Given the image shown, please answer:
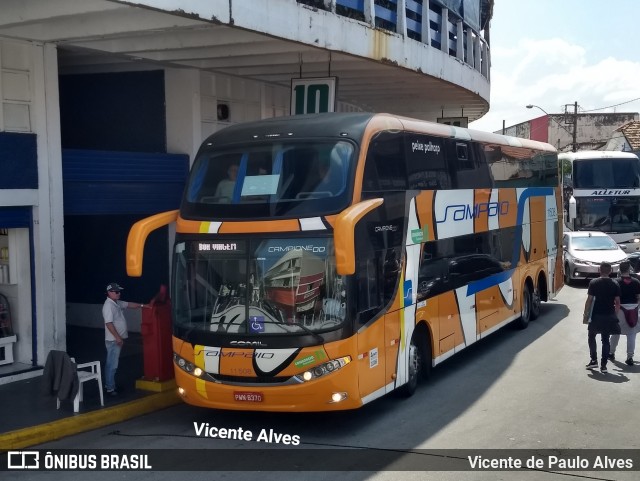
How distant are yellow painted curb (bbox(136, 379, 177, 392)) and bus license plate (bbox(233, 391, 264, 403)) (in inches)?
96.8

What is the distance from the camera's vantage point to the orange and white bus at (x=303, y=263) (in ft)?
30.6

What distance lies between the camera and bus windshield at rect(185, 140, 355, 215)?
9578 millimetres

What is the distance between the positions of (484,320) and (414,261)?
3.75 m

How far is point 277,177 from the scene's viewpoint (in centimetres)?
979

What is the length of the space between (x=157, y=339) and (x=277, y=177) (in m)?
3.38

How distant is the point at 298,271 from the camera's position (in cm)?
934

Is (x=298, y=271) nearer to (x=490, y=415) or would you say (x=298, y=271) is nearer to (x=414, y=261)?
(x=414, y=261)

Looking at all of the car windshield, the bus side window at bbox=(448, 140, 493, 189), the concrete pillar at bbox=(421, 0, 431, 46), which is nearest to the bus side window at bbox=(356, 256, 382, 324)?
the bus side window at bbox=(448, 140, 493, 189)

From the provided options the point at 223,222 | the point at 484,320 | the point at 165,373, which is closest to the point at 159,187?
the point at 165,373

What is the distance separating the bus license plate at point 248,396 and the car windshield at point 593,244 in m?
17.0

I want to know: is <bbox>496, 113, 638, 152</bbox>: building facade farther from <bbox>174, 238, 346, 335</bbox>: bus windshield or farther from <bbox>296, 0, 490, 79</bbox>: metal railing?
<bbox>174, 238, 346, 335</bbox>: bus windshield

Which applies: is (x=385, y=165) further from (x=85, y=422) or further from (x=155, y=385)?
(x=85, y=422)

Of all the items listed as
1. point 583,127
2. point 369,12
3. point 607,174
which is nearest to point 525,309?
point 369,12

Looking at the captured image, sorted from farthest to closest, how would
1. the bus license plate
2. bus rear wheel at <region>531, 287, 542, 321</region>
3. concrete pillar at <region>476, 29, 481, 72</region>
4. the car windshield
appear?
1. the car windshield
2. concrete pillar at <region>476, 29, 481, 72</region>
3. bus rear wheel at <region>531, 287, 542, 321</region>
4. the bus license plate
